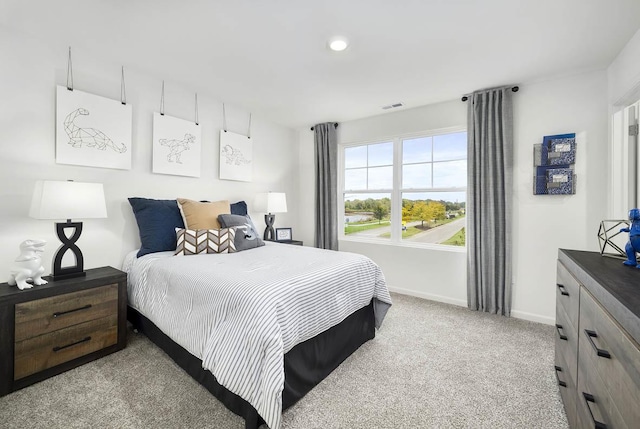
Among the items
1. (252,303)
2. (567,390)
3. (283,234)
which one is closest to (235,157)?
(283,234)

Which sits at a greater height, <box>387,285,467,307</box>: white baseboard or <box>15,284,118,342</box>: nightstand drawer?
<box>15,284,118,342</box>: nightstand drawer

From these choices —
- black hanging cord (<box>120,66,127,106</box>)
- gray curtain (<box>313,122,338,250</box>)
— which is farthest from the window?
black hanging cord (<box>120,66,127,106</box>)

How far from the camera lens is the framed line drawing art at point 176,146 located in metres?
2.90

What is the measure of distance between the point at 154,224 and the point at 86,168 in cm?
71

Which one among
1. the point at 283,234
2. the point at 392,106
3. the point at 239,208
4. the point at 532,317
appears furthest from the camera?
the point at 283,234

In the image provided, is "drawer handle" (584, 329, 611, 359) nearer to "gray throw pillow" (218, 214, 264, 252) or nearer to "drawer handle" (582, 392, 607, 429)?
"drawer handle" (582, 392, 607, 429)

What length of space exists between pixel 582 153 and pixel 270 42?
2.94 m

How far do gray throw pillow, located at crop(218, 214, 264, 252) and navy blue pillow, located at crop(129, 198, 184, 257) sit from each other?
0.44 m

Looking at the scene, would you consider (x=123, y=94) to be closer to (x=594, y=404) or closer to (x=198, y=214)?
(x=198, y=214)

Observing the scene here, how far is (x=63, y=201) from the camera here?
77.7 inches

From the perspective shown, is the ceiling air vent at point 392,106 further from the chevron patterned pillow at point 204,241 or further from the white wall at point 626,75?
the chevron patterned pillow at point 204,241

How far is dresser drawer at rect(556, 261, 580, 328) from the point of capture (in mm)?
1365

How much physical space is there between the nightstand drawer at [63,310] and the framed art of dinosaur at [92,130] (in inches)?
44.3

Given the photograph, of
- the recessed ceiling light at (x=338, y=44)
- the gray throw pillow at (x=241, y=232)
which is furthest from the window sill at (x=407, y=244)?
the recessed ceiling light at (x=338, y=44)
